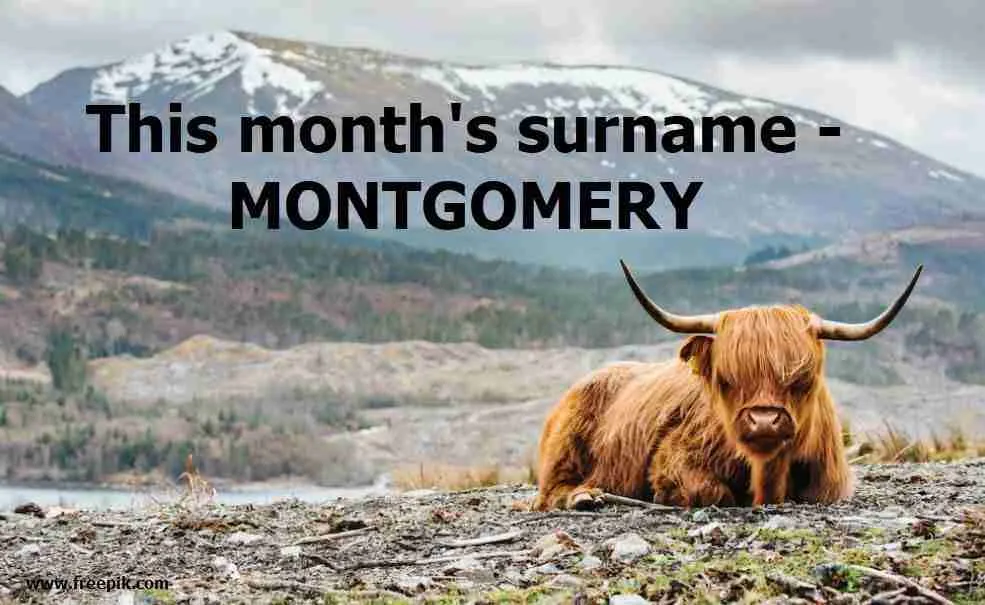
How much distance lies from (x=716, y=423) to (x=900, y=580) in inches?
131

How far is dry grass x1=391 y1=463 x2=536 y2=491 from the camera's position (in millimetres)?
17578

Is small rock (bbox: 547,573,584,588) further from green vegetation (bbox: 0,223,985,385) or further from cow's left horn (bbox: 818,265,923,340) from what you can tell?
green vegetation (bbox: 0,223,985,385)

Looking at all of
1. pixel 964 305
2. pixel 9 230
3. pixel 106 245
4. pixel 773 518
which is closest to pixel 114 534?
pixel 773 518

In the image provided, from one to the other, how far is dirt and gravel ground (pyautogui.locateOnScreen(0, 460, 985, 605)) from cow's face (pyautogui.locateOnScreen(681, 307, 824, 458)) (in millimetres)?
474

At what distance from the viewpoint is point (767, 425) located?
10016 mm

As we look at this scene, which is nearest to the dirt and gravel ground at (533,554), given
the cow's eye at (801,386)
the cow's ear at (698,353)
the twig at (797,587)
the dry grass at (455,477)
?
the twig at (797,587)

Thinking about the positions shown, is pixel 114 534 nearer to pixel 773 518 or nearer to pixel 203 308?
pixel 773 518

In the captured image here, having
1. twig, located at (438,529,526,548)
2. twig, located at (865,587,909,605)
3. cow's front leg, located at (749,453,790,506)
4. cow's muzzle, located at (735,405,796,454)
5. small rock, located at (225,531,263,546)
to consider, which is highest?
cow's muzzle, located at (735,405,796,454)

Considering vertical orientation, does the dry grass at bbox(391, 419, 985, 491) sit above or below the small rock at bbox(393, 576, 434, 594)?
below

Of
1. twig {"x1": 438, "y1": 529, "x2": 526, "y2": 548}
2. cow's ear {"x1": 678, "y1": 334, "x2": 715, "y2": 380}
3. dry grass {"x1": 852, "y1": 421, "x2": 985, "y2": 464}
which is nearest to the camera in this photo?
twig {"x1": 438, "y1": 529, "x2": 526, "y2": 548}

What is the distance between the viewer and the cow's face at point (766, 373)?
1005 cm

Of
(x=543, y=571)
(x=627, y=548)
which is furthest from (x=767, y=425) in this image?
(x=543, y=571)

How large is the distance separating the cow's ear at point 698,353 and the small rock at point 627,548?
166 centimetres

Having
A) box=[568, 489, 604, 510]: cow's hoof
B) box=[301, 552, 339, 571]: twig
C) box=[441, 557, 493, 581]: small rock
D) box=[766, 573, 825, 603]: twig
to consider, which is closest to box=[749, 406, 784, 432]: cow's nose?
box=[568, 489, 604, 510]: cow's hoof
